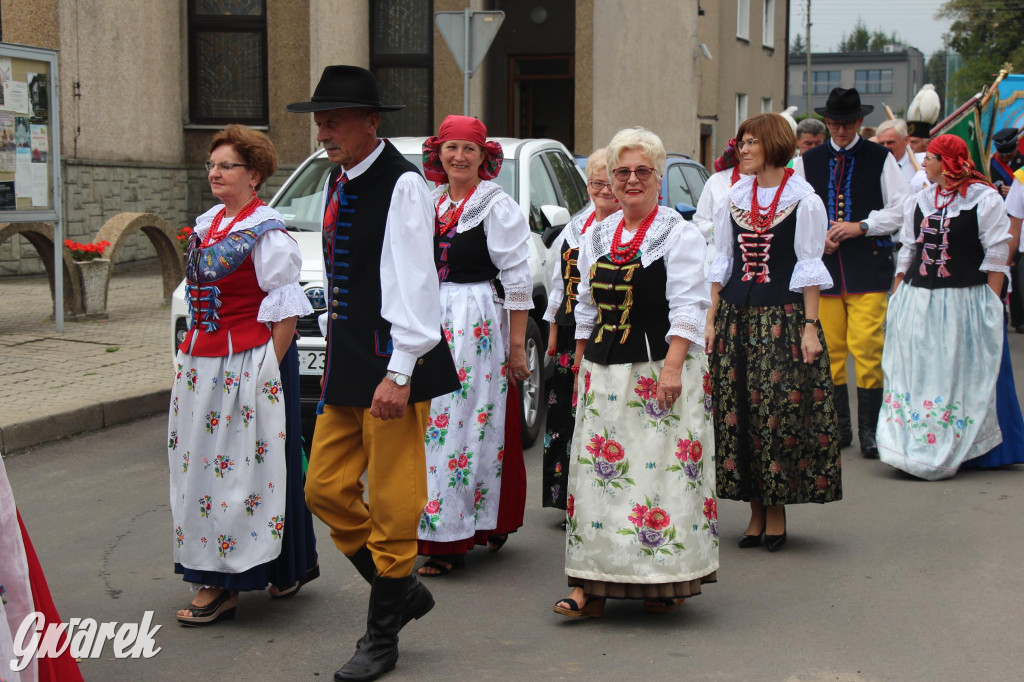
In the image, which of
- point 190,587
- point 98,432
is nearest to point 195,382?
point 190,587

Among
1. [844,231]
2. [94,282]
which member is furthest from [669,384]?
[94,282]

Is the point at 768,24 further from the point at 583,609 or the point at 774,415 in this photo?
the point at 583,609

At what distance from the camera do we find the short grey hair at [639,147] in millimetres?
4895

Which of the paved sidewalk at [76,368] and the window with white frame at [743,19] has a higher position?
the window with white frame at [743,19]

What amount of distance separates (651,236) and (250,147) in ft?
5.34

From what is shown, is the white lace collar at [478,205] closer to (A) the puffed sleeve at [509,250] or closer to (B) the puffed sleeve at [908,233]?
(A) the puffed sleeve at [509,250]

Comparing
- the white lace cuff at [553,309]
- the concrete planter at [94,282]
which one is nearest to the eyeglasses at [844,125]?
the white lace cuff at [553,309]

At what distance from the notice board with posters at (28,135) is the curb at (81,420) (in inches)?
127

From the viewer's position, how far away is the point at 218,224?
4926mm

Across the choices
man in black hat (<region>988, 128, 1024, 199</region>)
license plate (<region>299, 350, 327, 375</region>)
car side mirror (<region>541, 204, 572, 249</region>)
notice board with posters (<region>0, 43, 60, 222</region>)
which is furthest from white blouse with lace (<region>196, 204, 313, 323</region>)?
man in black hat (<region>988, 128, 1024, 199</region>)

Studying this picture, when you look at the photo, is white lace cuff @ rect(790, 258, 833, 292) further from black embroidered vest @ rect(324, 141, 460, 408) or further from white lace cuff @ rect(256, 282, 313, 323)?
white lace cuff @ rect(256, 282, 313, 323)

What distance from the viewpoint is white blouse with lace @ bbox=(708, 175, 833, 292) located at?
5.94 m

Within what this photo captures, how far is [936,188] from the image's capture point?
25.3ft

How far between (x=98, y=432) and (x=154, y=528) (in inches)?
99.6
